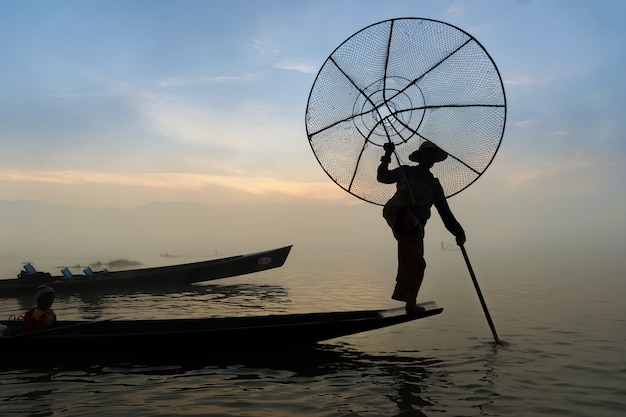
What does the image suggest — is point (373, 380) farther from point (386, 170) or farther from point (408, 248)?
point (386, 170)

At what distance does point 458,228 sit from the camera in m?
7.48

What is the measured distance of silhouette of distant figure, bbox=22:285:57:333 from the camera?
751cm

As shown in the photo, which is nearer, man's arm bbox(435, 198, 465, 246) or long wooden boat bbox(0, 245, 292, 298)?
man's arm bbox(435, 198, 465, 246)

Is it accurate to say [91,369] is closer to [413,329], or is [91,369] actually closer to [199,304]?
[413,329]

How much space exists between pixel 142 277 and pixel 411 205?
674 inches

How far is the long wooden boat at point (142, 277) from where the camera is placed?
19328 millimetres

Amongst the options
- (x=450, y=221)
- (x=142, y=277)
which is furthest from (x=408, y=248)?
(x=142, y=277)

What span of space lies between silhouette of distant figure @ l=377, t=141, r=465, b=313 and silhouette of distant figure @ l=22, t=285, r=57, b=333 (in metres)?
5.64

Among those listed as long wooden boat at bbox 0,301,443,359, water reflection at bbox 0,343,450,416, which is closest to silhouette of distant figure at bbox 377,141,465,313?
long wooden boat at bbox 0,301,443,359

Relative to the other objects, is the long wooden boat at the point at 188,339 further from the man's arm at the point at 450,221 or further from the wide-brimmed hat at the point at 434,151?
the wide-brimmed hat at the point at 434,151

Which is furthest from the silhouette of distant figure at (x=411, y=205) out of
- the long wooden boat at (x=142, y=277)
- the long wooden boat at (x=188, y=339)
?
the long wooden boat at (x=142, y=277)

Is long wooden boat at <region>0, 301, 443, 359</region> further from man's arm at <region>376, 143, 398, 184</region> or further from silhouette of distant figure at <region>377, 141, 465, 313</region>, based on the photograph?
man's arm at <region>376, 143, 398, 184</region>

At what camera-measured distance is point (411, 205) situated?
266 inches

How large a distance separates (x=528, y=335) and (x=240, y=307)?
9512mm
